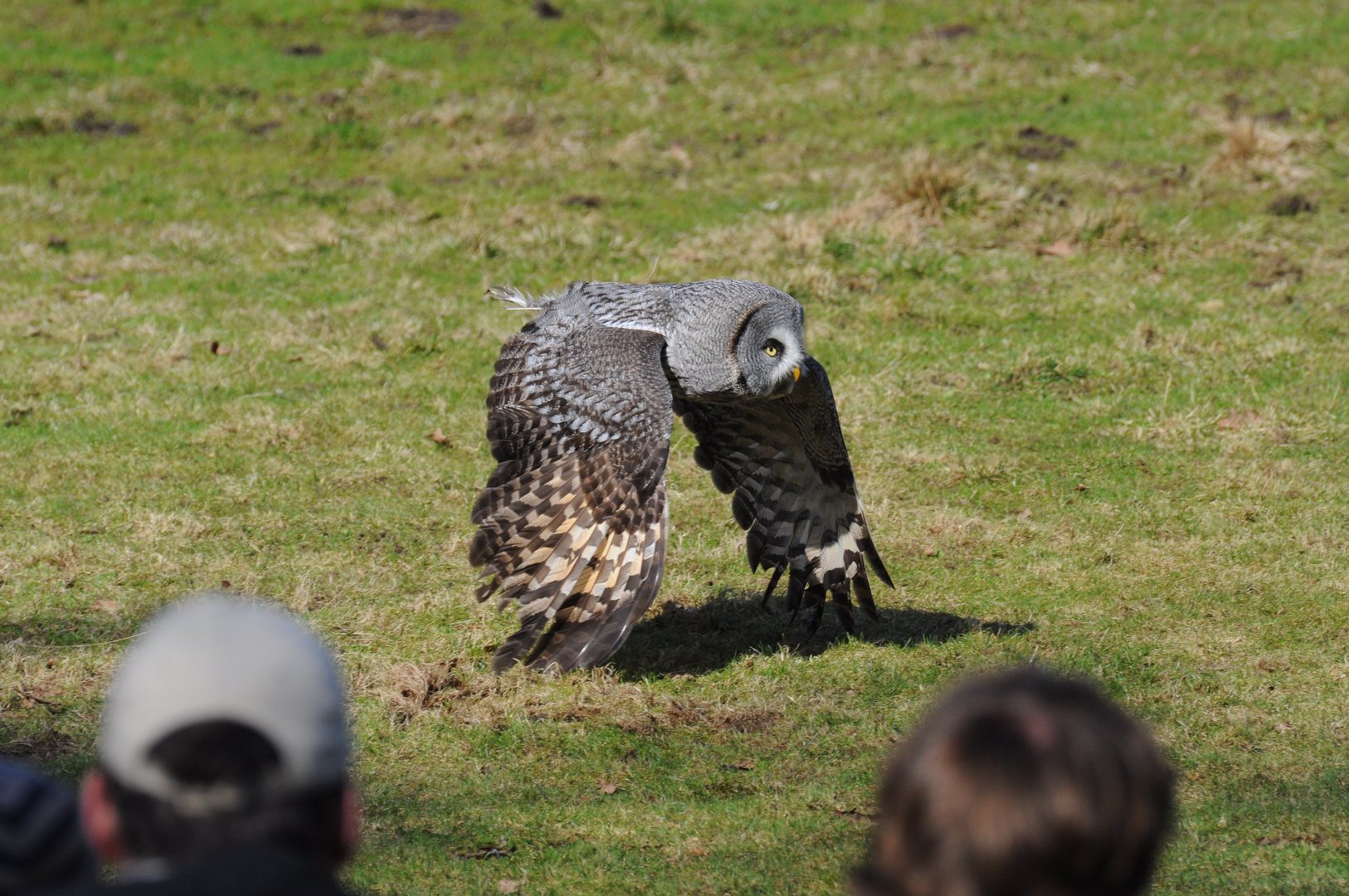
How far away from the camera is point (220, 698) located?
1725mm

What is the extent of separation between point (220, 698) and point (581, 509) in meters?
4.02

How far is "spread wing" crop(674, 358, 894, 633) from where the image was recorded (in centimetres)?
663

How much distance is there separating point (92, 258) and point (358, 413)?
170 inches

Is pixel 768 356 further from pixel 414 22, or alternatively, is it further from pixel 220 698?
pixel 414 22

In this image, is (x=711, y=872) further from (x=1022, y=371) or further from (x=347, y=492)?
(x=1022, y=371)

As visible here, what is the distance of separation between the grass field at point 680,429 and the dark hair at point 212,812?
9.27ft

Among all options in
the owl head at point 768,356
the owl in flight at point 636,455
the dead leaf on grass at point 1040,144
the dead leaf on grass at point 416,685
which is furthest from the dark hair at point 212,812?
the dead leaf on grass at point 1040,144

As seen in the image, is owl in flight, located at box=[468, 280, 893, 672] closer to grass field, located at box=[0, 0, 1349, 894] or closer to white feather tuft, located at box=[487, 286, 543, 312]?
white feather tuft, located at box=[487, 286, 543, 312]

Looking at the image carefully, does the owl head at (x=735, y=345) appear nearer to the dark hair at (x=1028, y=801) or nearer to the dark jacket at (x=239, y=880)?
the dark hair at (x=1028, y=801)

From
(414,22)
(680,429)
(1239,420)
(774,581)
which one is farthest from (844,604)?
(414,22)

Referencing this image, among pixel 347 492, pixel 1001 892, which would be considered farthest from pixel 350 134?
pixel 1001 892

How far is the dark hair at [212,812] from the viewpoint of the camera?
172 centimetres

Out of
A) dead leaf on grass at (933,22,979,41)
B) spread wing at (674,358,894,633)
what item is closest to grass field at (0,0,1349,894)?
dead leaf on grass at (933,22,979,41)

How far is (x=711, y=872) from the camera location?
450cm
